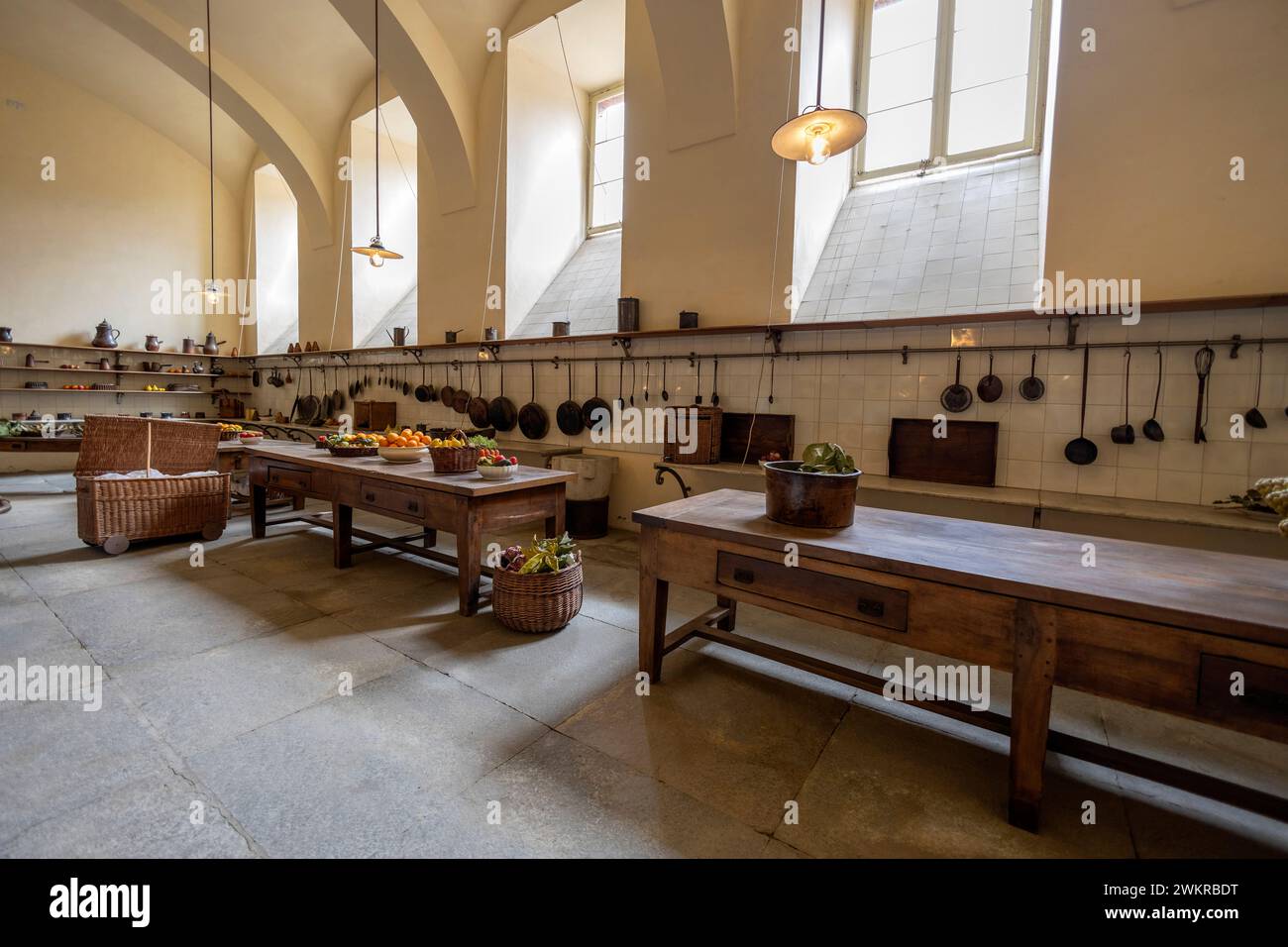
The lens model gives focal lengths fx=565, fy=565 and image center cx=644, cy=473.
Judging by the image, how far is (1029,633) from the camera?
155 centimetres

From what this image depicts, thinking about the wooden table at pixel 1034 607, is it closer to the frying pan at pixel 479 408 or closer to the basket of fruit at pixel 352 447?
the basket of fruit at pixel 352 447

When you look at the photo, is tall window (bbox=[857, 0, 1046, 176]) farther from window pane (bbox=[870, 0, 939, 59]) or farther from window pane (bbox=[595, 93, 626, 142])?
window pane (bbox=[595, 93, 626, 142])

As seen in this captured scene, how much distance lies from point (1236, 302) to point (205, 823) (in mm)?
4825

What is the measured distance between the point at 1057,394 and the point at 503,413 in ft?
16.1

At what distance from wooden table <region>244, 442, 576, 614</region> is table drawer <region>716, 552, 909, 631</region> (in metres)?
1.50

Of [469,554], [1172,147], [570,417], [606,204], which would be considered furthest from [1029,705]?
[606,204]

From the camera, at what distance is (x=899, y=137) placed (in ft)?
15.6

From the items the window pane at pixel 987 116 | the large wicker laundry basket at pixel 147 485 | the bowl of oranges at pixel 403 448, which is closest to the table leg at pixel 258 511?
the large wicker laundry basket at pixel 147 485

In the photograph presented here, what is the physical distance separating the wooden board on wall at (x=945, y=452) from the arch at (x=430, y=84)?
17.5 feet

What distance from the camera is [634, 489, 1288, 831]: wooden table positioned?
4.36 ft

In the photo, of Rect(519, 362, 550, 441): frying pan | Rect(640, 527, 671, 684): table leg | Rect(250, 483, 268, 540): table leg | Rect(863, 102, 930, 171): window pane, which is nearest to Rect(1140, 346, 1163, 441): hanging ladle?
Rect(863, 102, 930, 171): window pane

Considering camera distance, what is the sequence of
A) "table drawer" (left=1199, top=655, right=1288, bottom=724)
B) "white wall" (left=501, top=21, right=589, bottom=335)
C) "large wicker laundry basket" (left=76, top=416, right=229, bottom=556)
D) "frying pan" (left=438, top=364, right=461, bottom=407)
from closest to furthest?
"table drawer" (left=1199, top=655, right=1288, bottom=724) → "large wicker laundry basket" (left=76, top=416, right=229, bottom=556) → "white wall" (left=501, top=21, right=589, bottom=335) → "frying pan" (left=438, top=364, right=461, bottom=407)

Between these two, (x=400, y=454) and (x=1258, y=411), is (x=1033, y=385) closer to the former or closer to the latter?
(x=1258, y=411)
